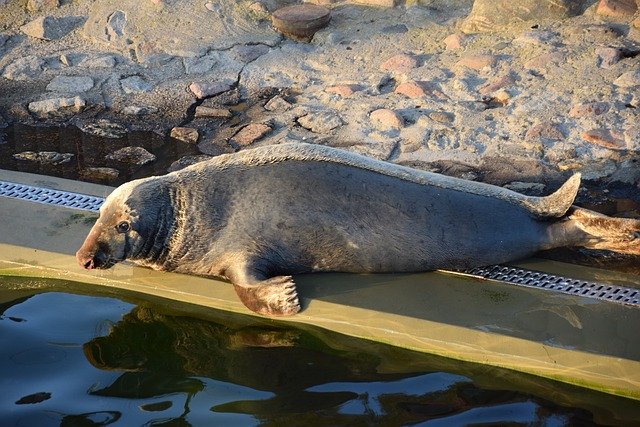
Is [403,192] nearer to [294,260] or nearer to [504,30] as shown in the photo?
[294,260]

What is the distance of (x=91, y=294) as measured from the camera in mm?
5172

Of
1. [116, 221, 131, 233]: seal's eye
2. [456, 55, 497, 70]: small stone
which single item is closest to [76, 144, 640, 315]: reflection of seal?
[116, 221, 131, 233]: seal's eye

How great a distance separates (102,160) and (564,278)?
362 centimetres

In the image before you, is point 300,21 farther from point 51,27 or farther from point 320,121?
point 51,27

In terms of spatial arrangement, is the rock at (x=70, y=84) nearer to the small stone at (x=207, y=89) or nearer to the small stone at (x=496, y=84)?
the small stone at (x=207, y=89)

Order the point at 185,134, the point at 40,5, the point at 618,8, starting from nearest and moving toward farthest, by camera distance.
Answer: the point at 185,134
the point at 618,8
the point at 40,5

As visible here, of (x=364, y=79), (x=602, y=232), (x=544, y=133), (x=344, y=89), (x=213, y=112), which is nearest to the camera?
(x=602, y=232)

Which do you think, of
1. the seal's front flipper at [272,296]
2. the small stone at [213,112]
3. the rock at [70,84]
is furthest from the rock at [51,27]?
the seal's front flipper at [272,296]

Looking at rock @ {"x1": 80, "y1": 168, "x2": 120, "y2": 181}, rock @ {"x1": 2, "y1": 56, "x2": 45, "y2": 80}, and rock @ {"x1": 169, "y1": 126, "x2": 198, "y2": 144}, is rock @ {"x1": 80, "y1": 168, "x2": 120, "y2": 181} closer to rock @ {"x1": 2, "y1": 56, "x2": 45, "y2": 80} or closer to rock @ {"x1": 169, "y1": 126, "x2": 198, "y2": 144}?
rock @ {"x1": 169, "y1": 126, "x2": 198, "y2": 144}

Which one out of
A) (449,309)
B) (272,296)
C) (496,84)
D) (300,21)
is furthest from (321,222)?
(300,21)

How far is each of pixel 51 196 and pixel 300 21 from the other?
3365 mm

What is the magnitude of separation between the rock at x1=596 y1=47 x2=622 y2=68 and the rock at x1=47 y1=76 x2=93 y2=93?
4277 mm

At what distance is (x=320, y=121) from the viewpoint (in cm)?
730

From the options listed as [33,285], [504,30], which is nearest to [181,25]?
[504,30]
